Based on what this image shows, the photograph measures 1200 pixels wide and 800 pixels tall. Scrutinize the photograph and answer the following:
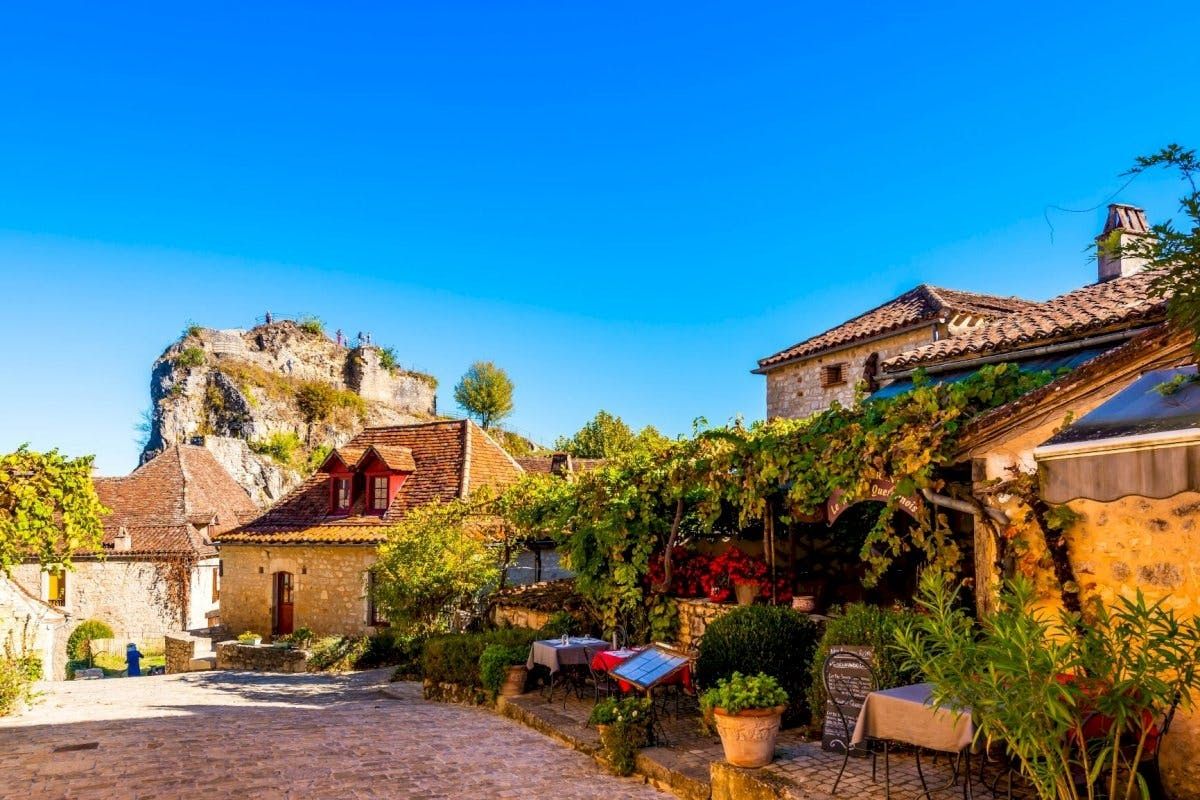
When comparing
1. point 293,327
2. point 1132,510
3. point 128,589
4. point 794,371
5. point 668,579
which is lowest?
point 128,589

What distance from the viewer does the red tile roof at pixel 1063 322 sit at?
8812 mm

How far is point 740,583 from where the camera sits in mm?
10156


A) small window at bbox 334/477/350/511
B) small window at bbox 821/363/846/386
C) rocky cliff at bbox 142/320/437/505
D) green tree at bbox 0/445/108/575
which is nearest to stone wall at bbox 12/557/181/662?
small window at bbox 334/477/350/511

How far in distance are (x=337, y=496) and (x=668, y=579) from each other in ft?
44.8

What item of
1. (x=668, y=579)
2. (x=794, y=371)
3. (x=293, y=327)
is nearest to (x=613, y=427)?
(x=293, y=327)

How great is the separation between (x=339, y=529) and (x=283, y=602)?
278cm

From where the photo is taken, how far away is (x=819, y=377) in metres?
19.7

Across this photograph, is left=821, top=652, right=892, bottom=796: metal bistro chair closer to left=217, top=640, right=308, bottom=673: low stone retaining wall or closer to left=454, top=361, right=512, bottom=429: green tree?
left=217, top=640, right=308, bottom=673: low stone retaining wall

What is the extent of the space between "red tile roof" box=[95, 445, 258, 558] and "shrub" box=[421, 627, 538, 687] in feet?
66.1

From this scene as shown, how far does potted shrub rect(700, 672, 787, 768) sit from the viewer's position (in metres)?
6.38

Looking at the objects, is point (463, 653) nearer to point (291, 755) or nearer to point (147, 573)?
point (291, 755)

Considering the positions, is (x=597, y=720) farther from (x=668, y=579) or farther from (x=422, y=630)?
(x=422, y=630)

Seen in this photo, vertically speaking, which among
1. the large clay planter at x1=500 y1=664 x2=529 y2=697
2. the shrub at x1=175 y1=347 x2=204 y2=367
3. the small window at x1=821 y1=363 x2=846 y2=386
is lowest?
the large clay planter at x1=500 y1=664 x2=529 y2=697

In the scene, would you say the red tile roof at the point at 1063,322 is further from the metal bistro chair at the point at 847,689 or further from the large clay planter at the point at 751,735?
the large clay planter at the point at 751,735
